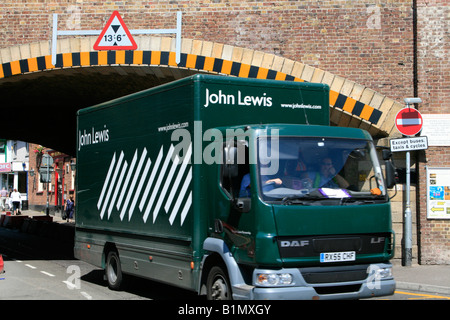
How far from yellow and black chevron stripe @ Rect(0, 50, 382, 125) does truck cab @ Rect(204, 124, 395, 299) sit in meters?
7.27

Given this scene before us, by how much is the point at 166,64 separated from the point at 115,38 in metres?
1.44

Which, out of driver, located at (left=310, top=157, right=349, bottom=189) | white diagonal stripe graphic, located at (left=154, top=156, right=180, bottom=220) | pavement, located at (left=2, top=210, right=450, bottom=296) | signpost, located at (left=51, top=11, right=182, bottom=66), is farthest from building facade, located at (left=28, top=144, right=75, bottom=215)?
driver, located at (left=310, top=157, right=349, bottom=189)

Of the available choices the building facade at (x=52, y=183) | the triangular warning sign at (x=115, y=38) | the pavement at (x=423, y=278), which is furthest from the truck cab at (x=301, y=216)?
the building facade at (x=52, y=183)

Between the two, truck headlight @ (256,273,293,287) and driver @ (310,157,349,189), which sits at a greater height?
driver @ (310,157,349,189)

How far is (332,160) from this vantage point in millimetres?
7625

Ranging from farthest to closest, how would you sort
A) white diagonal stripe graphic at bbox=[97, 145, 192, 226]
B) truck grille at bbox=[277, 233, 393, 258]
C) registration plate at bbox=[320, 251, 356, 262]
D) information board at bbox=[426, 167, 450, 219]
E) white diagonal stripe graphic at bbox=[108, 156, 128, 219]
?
information board at bbox=[426, 167, 450, 219], white diagonal stripe graphic at bbox=[108, 156, 128, 219], white diagonal stripe graphic at bbox=[97, 145, 192, 226], registration plate at bbox=[320, 251, 356, 262], truck grille at bbox=[277, 233, 393, 258]

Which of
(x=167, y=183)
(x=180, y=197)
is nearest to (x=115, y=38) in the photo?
(x=167, y=183)

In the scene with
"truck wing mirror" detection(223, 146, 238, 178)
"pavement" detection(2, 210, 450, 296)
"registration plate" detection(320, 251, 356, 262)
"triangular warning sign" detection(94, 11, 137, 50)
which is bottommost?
"pavement" detection(2, 210, 450, 296)

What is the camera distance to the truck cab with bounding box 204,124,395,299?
23.2ft

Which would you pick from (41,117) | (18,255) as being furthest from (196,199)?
(41,117)

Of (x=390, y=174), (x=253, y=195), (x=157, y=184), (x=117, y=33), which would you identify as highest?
(x=117, y=33)

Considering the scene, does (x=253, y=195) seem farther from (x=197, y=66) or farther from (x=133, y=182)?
(x=197, y=66)

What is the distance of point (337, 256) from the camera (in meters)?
7.29
